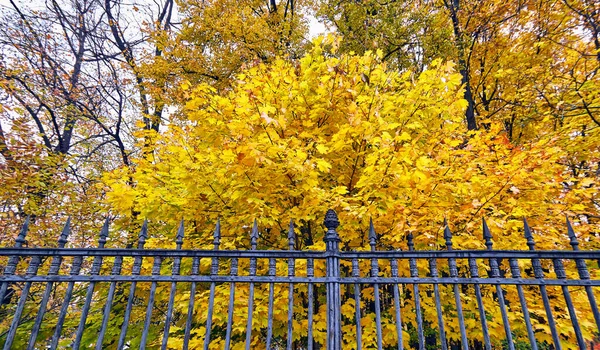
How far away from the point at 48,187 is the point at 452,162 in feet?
26.0

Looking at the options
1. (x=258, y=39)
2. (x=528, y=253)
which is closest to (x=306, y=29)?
(x=258, y=39)

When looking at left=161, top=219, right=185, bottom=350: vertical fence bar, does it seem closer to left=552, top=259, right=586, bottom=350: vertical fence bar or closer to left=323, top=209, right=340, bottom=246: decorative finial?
left=323, top=209, right=340, bottom=246: decorative finial

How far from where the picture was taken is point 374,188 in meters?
3.14

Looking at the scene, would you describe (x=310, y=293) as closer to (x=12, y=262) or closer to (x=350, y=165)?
(x=350, y=165)

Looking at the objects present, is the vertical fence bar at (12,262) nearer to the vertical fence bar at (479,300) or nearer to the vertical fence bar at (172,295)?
the vertical fence bar at (172,295)

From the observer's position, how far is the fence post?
89.7 inches

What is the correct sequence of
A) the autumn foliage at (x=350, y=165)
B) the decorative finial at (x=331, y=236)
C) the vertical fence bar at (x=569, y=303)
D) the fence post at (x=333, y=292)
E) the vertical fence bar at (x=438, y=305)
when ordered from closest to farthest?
the vertical fence bar at (x=569, y=303), the vertical fence bar at (x=438, y=305), the fence post at (x=333, y=292), the decorative finial at (x=331, y=236), the autumn foliage at (x=350, y=165)

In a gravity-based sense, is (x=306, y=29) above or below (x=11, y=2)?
above

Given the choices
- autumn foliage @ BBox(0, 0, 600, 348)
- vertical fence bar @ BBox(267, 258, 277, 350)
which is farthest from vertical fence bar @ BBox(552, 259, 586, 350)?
vertical fence bar @ BBox(267, 258, 277, 350)

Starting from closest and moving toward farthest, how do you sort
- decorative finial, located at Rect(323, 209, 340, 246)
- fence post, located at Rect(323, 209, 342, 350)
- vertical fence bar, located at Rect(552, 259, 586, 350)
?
vertical fence bar, located at Rect(552, 259, 586, 350)
fence post, located at Rect(323, 209, 342, 350)
decorative finial, located at Rect(323, 209, 340, 246)

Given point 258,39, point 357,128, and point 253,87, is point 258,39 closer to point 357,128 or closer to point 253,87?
point 253,87

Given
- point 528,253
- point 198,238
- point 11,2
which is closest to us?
point 528,253

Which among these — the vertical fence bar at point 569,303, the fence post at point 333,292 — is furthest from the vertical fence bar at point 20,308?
the vertical fence bar at point 569,303

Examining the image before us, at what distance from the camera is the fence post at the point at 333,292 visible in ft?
7.48
